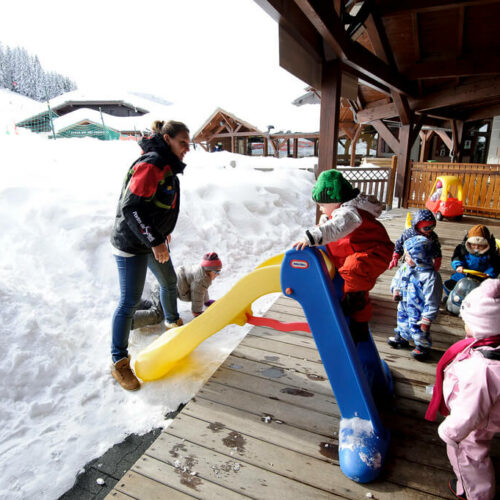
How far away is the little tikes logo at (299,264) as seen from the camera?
5.19 feet

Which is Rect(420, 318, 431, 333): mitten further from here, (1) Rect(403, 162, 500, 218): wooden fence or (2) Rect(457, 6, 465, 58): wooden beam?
(1) Rect(403, 162, 500, 218): wooden fence

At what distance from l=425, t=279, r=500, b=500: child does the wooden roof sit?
2.87 m

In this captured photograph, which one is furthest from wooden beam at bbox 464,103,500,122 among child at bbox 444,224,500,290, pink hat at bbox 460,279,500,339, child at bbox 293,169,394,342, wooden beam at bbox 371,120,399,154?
pink hat at bbox 460,279,500,339

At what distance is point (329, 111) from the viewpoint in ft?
15.5

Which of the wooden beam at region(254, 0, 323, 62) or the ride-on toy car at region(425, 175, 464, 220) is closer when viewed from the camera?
the wooden beam at region(254, 0, 323, 62)

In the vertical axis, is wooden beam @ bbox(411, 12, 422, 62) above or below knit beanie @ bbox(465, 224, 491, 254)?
above

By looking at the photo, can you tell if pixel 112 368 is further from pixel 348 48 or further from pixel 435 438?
pixel 348 48

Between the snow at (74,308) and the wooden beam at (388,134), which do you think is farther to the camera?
the wooden beam at (388,134)

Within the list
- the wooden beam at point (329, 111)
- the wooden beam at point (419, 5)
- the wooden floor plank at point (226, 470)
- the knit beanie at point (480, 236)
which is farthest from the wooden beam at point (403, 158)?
the wooden floor plank at point (226, 470)

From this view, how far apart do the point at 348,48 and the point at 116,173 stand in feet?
18.1

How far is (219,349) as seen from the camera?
2.97m

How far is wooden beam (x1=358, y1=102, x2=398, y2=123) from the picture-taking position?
8492 millimetres

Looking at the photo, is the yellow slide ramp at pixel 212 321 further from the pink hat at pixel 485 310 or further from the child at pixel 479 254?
the child at pixel 479 254

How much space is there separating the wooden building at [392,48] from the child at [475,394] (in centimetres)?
287
